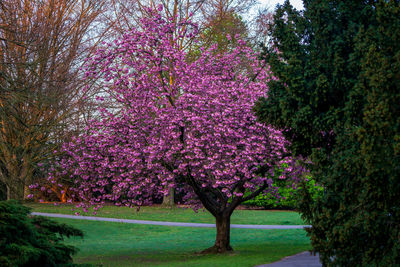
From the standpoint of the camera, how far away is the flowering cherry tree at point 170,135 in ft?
44.1

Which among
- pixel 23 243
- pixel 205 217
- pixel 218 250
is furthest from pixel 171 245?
pixel 23 243

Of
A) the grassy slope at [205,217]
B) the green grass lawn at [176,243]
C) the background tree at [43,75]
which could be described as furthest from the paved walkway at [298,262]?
the grassy slope at [205,217]

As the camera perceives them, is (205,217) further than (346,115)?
Yes

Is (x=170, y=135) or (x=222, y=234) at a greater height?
(x=170, y=135)

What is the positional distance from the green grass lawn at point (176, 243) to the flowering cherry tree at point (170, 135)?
1.79 m

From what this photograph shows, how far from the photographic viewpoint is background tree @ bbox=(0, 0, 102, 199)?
51.1 ft

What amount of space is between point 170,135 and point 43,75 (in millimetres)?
5158

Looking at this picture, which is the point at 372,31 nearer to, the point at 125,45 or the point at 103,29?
the point at 125,45

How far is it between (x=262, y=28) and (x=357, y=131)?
19.2 metres

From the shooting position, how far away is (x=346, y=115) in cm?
962

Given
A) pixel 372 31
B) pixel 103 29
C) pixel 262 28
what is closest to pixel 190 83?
pixel 372 31

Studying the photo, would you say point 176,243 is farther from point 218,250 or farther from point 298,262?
point 298,262

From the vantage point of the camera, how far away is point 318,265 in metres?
12.7

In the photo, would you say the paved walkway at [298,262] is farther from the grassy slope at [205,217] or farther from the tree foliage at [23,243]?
the grassy slope at [205,217]
